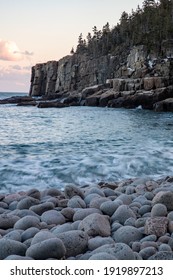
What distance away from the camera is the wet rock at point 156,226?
14.7 feet

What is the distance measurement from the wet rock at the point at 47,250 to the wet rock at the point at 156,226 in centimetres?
119

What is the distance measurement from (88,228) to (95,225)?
97 mm

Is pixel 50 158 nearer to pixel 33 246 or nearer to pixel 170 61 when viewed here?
pixel 33 246

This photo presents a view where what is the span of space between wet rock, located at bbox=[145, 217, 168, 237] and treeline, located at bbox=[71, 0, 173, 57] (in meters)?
61.6

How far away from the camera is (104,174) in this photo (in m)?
9.88

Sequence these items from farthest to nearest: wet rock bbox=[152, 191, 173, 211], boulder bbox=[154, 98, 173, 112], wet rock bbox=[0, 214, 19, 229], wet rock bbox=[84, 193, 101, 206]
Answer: boulder bbox=[154, 98, 173, 112] → wet rock bbox=[84, 193, 101, 206] → wet rock bbox=[152, 191, 173, 211] → wet rock bbox=[0, 214, 19, 229]

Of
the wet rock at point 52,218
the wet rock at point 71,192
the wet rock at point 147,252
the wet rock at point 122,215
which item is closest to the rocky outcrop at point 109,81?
the wet rock at point 71,192

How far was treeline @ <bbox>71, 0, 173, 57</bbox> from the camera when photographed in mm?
69812

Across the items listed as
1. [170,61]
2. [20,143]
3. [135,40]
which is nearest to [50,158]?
[20,143]

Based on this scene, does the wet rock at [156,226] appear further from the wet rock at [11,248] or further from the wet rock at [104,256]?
the wet rock at [11,248]

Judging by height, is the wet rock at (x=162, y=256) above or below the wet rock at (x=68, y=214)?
above

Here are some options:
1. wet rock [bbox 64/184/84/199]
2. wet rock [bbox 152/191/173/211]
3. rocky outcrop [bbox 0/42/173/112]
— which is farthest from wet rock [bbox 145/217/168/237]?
rocky outcrop [bbox 0/42/173/112]

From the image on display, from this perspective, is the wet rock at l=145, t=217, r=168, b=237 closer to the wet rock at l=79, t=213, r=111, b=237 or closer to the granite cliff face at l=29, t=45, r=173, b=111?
the wet rock at l=79, t=213, r=111, b=237

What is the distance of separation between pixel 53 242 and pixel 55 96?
7339 cm
